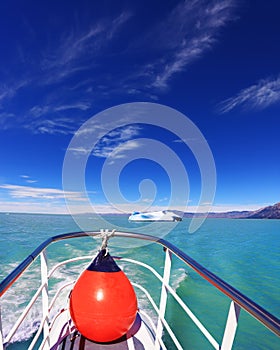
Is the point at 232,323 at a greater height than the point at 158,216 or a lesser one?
lesser

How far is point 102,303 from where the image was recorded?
4.42 feet

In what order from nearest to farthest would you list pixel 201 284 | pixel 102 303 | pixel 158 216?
1. pixel 102 303
2. pixel 201 284
3. pixel 158 216

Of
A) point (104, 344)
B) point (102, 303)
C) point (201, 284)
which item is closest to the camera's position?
point (102, 303)

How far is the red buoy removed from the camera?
135 cm

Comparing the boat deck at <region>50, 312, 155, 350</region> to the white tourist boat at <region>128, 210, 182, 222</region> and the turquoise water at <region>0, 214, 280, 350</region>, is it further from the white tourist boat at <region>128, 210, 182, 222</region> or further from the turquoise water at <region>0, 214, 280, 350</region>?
the white tourist boat at <region>128, 210, 182, 222</region>

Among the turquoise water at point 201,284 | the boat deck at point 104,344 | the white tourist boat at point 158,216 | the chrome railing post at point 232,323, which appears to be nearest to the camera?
the chrome railing post at point 232,323

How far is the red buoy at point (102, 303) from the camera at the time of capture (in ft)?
4.43

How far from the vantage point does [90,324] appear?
53.9 inches

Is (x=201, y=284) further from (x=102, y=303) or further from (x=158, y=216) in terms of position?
(x=158, y=216)

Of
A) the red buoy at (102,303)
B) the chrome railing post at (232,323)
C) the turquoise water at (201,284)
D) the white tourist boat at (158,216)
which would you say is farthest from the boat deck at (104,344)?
the white tourist boat at (158,216)

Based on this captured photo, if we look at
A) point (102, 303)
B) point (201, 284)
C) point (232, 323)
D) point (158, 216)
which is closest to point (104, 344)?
point (102, 303)

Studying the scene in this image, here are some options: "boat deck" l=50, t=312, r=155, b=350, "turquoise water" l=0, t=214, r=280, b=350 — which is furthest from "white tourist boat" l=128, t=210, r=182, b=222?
"boat deck" l=50, t=312, r=155, b=350

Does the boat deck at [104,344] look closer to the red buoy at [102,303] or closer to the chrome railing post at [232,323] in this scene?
the red buoy at [102,303]

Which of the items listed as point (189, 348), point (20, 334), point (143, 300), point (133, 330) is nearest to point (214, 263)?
point (143, 300)
